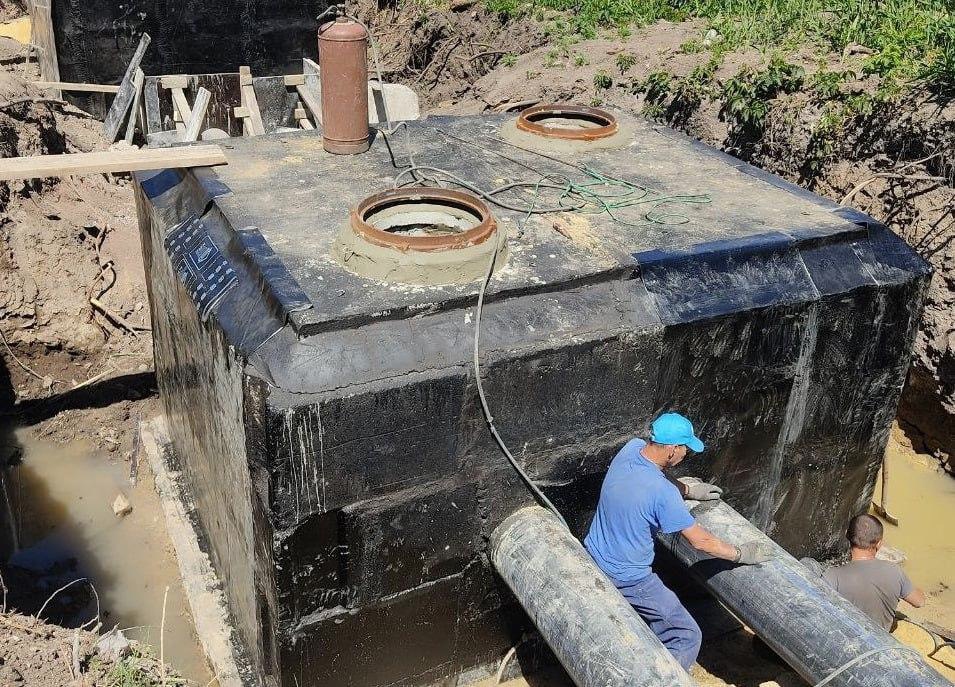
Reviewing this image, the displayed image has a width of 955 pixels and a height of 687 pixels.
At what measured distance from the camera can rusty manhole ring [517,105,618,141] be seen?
639 cm

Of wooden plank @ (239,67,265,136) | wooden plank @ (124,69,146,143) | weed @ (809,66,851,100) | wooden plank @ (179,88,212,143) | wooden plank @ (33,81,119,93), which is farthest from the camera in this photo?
wooden plank @ (33,81,119,93)

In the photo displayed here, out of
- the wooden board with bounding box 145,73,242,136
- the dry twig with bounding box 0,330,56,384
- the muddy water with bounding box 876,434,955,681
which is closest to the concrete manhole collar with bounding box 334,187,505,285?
the muddy water with bounding box 876,434,955,681

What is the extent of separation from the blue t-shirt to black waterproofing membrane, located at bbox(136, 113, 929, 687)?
24 centimetres

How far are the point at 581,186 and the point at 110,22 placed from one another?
9.62 meters

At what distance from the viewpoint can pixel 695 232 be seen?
5.06 m

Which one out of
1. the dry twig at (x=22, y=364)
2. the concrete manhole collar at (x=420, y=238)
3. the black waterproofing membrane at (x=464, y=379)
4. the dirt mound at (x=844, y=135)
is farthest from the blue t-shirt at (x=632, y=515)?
the dry twig at (x=22, y=364)

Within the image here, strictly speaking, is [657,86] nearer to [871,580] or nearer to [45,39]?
[871,580]

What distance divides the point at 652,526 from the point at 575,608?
65 cm

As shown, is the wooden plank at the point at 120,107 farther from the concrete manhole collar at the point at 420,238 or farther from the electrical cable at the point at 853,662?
the electrical cable at the point at 853,662

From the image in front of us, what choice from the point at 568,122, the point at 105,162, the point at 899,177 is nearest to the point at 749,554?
the point at 568,122

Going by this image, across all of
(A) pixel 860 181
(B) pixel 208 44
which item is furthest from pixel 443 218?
(B) pixel 208 44

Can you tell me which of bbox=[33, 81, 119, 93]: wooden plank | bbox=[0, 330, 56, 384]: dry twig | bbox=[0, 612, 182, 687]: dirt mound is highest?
bbox=[33, 81, 119, 93]: wooden plank

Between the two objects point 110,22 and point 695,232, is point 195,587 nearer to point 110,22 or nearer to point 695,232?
point 695,232

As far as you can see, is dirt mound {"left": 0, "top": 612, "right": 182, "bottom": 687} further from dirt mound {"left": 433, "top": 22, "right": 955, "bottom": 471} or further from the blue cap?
dirt mound {"left": 433, "top": 22, "right": 955, "bottom": 471}
